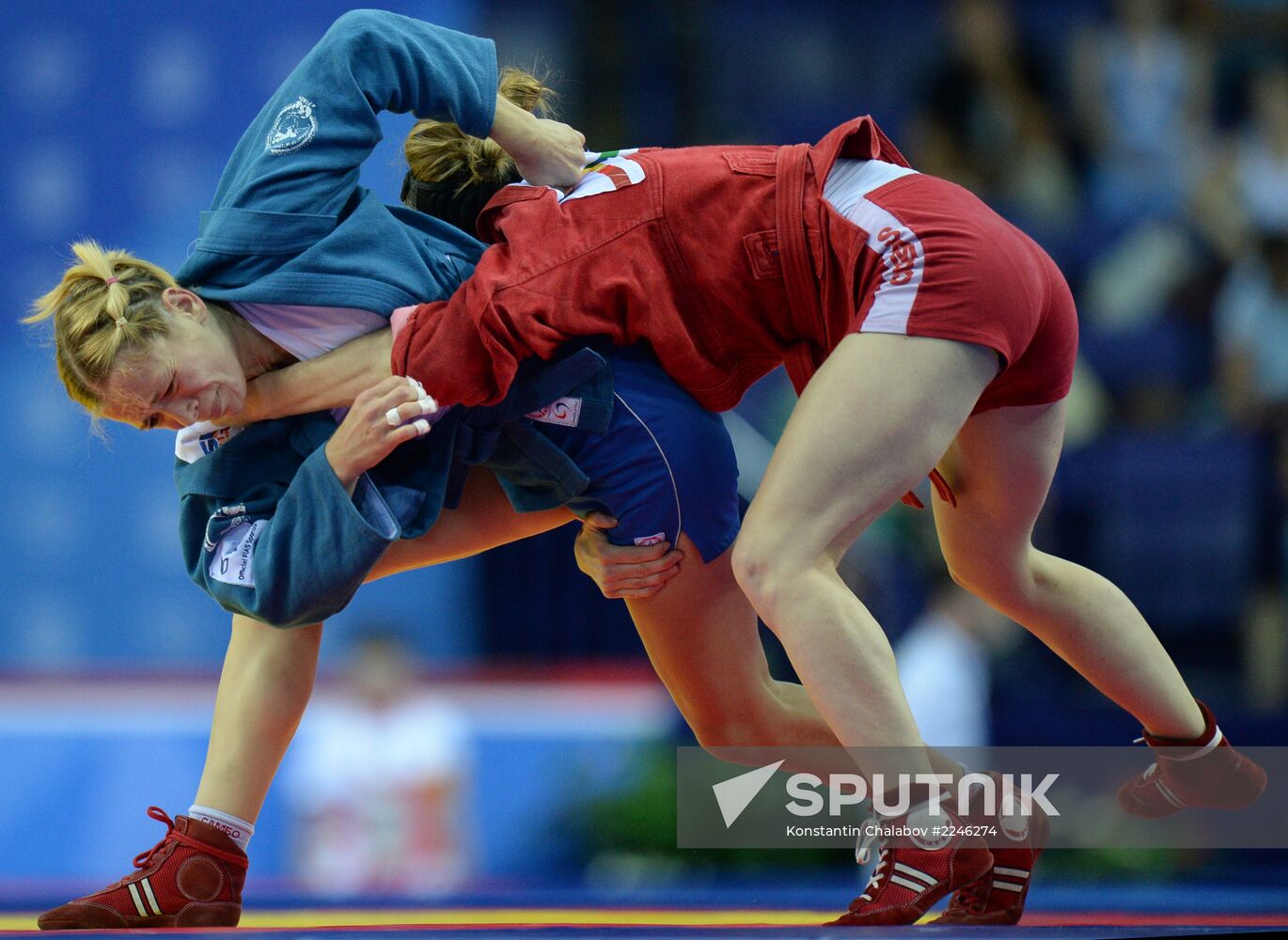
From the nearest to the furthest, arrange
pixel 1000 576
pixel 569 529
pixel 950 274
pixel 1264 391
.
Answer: pixel 950 274 → pixel 1000 576 → pixel 569 529 → pixel 1264 391

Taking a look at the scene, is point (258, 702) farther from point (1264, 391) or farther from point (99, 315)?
point (1264, 391)

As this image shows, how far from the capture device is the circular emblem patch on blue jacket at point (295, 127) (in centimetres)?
214

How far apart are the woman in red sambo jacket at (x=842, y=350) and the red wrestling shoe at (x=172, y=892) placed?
0.72 metres

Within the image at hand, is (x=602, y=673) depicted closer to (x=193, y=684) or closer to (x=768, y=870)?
(x=768, y=870)

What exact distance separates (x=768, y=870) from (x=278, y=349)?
111 inches

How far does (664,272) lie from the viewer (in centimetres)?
225

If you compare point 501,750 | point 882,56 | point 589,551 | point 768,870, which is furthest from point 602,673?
point 882,56

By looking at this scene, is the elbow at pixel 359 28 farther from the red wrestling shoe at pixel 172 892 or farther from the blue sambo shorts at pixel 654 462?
the red wrestling shoe at pixel 172 892

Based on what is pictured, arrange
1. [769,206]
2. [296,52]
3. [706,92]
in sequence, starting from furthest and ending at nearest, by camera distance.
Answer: [706,92]
[296,52]
[769,206]

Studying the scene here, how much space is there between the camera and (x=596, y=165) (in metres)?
2.36

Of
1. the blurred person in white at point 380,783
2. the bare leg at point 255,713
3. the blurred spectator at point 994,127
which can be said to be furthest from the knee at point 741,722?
the blurred spectator at point 994,127

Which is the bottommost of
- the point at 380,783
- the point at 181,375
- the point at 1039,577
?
the point at 380,783

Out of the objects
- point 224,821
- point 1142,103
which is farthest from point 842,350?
point 1142,103

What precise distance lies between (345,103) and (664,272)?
510mm
